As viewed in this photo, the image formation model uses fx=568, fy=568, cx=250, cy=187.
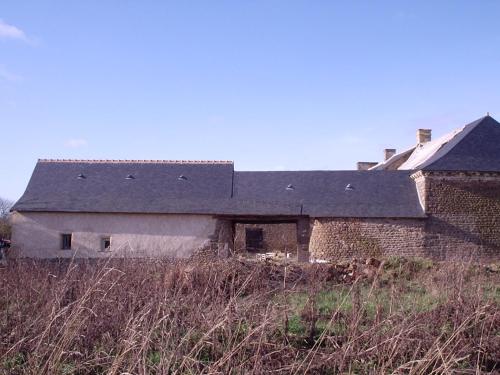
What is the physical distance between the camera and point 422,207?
72.5 feet

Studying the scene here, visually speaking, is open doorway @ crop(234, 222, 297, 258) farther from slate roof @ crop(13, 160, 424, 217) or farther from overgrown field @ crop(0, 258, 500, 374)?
overgrown field @ crop(0, 258, 500, 374)

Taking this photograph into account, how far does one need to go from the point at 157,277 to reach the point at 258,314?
2.09 metres

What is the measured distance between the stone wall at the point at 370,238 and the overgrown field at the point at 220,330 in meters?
13.4

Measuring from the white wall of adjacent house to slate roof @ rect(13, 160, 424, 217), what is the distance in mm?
303

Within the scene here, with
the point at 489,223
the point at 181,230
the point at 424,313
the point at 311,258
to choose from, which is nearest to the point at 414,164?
the point at 489,223

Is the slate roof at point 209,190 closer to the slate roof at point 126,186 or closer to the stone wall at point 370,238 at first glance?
the slate roof at point 126,186

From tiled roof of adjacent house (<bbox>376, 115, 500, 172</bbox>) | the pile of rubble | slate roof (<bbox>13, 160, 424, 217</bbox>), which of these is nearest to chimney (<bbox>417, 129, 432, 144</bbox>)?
tiled roof of adjacent house (<bbox>376, 115, 500, 172</bbox>)

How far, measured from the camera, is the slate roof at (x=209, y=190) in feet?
71.8

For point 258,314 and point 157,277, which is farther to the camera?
point 157,277

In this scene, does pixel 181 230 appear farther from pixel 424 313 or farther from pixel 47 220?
pixel 424 313

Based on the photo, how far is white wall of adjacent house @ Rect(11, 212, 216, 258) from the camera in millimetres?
21031

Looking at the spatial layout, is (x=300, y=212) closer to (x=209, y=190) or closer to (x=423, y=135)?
(x=209, y=190)

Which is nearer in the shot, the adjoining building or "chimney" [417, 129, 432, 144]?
the adjoining building

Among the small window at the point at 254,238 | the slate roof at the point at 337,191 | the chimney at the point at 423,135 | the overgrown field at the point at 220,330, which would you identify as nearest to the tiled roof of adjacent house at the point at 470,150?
the slate roof at the point at 337,191
